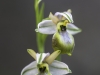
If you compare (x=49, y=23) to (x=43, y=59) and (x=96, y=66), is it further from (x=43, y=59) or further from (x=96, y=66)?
(x=96, y=66)

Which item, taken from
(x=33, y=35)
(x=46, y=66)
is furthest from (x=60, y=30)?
(x=33, y=35)

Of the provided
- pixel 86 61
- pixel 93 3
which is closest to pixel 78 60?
pixel 86 61

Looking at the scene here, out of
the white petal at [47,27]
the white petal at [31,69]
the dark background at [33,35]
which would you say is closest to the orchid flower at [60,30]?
the white petal at [47,27]

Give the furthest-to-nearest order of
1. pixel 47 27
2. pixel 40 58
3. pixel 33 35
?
1. pixel 33 35
2. pixel 47 27
3. pixel 40 58

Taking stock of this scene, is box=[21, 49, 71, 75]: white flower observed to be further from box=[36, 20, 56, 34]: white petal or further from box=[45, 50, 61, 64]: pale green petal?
box=[36, 20, 56, 34]: white petal

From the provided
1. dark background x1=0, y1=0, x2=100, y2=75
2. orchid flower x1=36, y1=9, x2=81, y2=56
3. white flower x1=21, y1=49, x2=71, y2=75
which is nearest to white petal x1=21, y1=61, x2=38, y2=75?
white flower x1=21, y1=49, x2=71, y2=75

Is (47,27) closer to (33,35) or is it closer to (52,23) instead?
(52,23)

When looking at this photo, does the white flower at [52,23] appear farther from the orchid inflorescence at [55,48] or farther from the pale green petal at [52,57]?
the pale green petal at [52,57]
